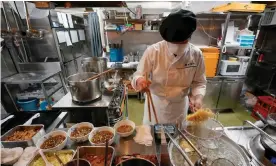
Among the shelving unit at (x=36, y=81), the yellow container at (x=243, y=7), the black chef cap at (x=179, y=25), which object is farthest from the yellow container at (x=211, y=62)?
the shelving unit at (x=36, y=81)

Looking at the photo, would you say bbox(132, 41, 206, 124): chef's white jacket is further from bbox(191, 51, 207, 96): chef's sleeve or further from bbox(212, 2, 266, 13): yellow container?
bbox(212, 2, 266, 13): yellow container

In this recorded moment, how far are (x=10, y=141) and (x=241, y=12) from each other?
Answer: 12.3 ft

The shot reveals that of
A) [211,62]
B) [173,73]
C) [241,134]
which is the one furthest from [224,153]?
[211,62]

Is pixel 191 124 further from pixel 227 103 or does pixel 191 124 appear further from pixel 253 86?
pixel 253 86

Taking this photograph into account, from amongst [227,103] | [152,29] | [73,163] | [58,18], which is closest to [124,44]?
[152,29]

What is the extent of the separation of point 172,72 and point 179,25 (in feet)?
1.60

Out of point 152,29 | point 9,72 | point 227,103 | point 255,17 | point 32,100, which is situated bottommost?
point 227,103

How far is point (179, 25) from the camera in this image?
1.08 meters

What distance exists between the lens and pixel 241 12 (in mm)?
2594

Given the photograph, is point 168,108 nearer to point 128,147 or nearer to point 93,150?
point 128,147

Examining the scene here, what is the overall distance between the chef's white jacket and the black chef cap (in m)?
0.25

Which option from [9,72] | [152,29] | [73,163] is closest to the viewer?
[73,163]

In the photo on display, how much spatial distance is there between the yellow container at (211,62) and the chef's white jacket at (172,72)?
1.66 meters

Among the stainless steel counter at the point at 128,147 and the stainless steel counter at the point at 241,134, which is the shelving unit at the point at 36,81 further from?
the stainless steel counter at the point at 241,134
